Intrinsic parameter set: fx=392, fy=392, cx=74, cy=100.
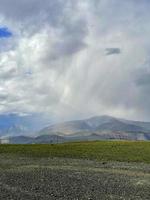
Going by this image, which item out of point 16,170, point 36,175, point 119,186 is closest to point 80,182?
point 119,186

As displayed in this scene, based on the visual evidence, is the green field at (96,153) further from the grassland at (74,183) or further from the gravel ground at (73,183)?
the gravel ground at (73,183)

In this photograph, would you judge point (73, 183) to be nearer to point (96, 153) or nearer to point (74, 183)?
point (74, 183)

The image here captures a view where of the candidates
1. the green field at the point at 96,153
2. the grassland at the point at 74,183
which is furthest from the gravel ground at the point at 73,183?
the green field at the point at 96,153

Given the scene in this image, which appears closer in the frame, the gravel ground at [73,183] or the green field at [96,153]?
the gravel ground at [73,183]

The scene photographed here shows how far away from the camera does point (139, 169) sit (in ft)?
175

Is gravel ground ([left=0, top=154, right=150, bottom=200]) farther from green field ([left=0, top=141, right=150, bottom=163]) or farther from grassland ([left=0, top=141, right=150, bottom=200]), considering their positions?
green field ([left=0, top=141, right=150, bottom=163])

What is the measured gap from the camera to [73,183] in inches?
1569

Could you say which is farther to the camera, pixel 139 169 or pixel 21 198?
pixel 139 169

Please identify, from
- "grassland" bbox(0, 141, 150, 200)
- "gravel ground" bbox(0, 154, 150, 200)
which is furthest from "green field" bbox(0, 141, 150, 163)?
"gravel ground" bbox(0, 154, 150, 200)

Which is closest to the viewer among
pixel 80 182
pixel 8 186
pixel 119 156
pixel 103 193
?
pixel 103 193

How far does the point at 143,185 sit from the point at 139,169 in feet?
46.5

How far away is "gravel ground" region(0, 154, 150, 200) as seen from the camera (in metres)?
33.5

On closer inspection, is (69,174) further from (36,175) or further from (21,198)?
(21,198)

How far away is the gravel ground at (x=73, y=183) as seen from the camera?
33.5 meters
